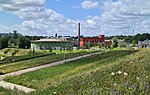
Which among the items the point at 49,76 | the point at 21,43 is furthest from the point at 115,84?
the point at 21,43

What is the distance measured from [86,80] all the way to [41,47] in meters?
128

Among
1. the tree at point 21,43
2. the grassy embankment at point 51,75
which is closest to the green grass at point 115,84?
the grassy embankment at point 51,75

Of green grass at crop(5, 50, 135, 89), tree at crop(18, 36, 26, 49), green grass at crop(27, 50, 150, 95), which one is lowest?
tree at crop(18, 36, 26, 49)

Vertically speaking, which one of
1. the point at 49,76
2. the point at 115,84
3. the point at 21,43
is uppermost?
the point at 115,84

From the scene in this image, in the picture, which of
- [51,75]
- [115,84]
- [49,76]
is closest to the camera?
[115,84]

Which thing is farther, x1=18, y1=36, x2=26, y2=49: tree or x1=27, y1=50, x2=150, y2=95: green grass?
x1=18, y1=36, x2=26, y2=49: tree

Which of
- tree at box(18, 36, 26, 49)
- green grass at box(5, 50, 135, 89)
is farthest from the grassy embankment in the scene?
tree at box(18, 36, 26, 49)

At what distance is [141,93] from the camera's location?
8.12m

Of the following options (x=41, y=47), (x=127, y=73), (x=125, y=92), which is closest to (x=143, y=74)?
(x=127, y=73)

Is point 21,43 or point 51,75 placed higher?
point 51,75

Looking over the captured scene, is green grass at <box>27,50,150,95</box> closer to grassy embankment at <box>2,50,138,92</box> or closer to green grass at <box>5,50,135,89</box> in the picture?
grassy embankment at <box>2,50,138,92</box>

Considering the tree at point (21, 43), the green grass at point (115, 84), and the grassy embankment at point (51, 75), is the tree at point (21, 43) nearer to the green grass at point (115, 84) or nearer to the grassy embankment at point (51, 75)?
the grassy embankment at point (51, 75)

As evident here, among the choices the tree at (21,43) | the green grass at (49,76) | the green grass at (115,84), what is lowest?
the tree at (21,43)

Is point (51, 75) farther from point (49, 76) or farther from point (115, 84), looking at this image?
point (115, 84)
